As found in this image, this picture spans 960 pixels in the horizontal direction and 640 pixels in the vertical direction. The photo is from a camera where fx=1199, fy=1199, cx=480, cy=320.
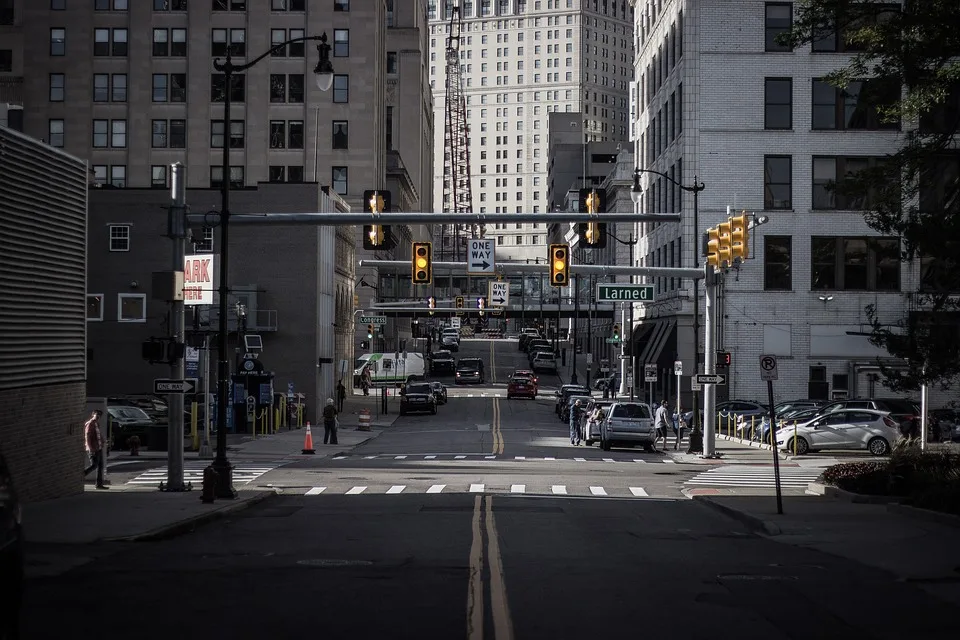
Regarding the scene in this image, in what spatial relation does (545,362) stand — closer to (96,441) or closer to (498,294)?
(498,294)

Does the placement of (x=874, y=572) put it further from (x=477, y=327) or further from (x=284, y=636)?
(x=477, y=327)

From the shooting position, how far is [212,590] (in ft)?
42.0

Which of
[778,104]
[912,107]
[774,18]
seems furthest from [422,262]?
[774,18]

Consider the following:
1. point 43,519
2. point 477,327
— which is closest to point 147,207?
point 43,519

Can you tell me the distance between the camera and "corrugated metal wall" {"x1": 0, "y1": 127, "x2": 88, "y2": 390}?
21609mm

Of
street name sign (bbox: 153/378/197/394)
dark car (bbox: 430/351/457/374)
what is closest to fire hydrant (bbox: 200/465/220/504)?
street name sign (bbox: 153/378/197/394)

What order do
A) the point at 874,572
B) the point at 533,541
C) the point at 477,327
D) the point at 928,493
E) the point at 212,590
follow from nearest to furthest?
the point at 212,590, the point at 874,572, the point at 533,541, the point at 928,493, the point at 477,327

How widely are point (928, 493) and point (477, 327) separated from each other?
17777 centimetres

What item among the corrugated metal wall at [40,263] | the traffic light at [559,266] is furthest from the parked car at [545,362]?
the corrugated metal wall at [40,263]

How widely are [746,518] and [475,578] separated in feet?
31.5

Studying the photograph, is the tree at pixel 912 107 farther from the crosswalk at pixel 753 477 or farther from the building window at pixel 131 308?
the building window at pixel 131 308

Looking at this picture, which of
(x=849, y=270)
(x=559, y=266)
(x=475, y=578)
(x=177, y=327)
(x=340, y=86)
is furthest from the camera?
(x=340, y=86)

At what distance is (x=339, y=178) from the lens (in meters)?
87.9

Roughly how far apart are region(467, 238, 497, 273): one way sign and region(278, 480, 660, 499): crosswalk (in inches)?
348
